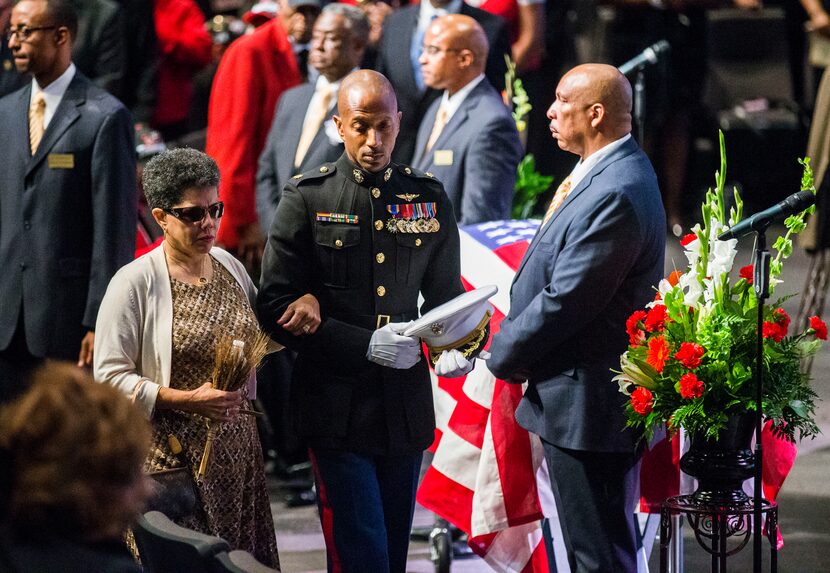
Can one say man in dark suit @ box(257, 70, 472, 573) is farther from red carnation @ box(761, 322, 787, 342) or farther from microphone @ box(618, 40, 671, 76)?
microphone @ box(618, 40, 671, 76)

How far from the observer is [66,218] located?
4766mm

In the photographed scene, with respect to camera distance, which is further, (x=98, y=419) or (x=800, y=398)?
(x=800, y=398)

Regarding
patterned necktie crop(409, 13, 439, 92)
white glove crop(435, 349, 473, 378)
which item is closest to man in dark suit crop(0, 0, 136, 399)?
white glove crop(435, 349, 473, 378)

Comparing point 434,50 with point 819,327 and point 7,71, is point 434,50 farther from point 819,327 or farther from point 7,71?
point 819,327

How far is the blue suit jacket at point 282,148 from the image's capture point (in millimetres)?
5676

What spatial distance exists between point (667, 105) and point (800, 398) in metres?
4.94

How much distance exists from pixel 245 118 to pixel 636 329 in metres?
2.99

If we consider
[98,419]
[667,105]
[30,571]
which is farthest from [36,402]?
[667,105]

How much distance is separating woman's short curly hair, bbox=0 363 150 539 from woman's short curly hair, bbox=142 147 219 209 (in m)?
1.42

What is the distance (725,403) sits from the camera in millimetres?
3549

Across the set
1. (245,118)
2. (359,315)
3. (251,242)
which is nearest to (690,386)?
(359,315)

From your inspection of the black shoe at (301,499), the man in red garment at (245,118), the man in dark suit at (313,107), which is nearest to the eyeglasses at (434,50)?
the man in dark suit at (313,107)

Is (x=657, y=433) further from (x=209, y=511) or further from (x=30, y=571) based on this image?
(x=30, y=571)

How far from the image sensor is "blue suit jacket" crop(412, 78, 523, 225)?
514cm
